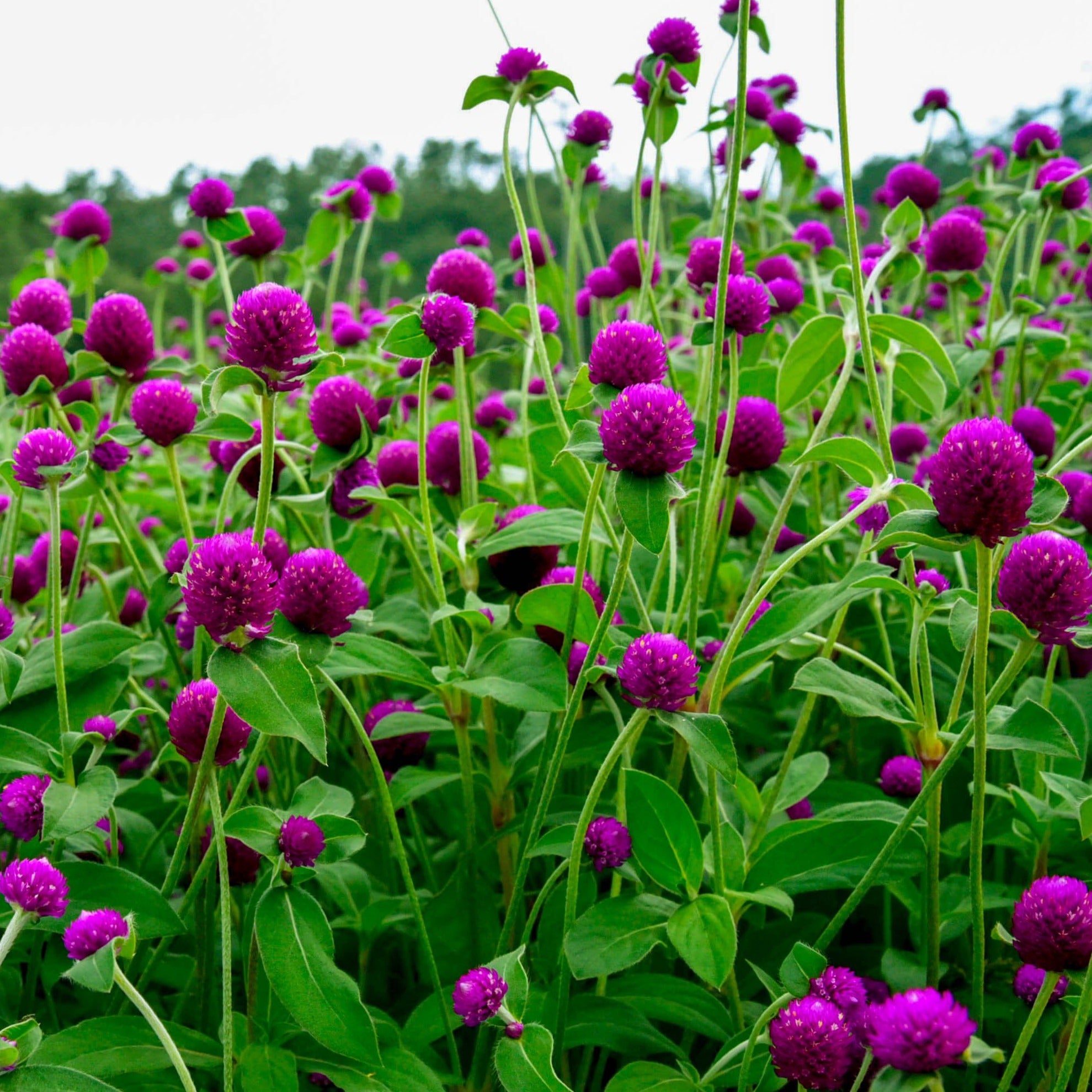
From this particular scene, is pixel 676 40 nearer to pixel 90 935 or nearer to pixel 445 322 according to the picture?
pixel 445 322

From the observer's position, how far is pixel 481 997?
0.81 m

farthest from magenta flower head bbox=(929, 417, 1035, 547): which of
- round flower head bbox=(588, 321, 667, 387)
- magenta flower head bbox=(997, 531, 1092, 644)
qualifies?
round flower head bbox=(588, 321, 667, 387)

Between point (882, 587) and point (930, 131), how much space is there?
1962mm

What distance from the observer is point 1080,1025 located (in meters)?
0.76

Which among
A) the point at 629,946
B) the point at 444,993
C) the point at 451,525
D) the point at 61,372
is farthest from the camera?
the point at 451,525

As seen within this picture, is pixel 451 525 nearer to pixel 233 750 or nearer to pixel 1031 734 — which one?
pixel 233 750

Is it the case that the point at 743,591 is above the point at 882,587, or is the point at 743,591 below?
below

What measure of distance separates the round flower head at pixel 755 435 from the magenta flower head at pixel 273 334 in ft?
1.91

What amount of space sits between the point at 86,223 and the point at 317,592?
1520mm

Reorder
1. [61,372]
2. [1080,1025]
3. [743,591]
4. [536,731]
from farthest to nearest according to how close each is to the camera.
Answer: [743,591], [61,372], [536,731], [1080,1025]

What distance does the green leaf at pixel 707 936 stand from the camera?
0.85 m

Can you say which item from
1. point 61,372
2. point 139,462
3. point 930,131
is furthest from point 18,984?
point 930,131

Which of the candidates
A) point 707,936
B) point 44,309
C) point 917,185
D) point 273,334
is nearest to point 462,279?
point 273,334

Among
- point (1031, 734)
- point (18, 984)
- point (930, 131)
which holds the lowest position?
point (18, 984)
